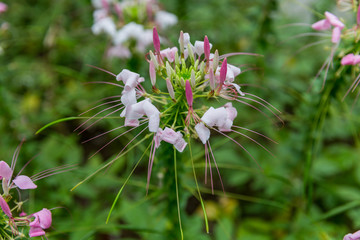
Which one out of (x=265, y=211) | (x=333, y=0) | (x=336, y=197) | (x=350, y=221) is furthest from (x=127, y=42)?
(x=350, y=221)

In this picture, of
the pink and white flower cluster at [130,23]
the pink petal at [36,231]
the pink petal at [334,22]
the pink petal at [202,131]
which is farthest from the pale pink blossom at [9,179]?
the pink petal at [334,22]

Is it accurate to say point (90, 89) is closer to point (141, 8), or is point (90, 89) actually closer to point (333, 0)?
point (141, 8)

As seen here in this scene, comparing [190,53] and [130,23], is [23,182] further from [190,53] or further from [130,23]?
[130,23]

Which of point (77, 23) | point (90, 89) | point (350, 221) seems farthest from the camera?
point (77, 23)

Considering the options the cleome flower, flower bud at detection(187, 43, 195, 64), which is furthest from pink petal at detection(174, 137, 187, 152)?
flower bud at detection(187, 43, 195, 64)

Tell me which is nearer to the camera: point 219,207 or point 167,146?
point 167,146

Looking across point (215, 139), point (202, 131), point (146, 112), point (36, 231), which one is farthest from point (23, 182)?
point (215, 139)

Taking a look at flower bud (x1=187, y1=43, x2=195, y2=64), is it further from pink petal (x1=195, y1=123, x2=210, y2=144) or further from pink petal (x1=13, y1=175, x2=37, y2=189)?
pink petal (x1=13, y1=175, x2=37, y2=189)

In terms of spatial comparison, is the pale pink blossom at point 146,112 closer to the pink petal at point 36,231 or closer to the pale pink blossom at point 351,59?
the pink petal at point 36,231
